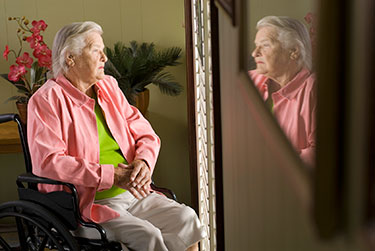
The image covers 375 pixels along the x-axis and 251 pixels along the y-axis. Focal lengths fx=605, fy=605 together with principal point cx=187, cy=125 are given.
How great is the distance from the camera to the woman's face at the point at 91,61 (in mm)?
2572

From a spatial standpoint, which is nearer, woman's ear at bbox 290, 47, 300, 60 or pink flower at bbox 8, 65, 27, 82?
woman's ear at bbox 290, 47, 300, 60

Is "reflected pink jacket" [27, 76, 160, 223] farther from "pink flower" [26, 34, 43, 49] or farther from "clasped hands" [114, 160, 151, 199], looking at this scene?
"pink flower" [26, 34, 43, 49]

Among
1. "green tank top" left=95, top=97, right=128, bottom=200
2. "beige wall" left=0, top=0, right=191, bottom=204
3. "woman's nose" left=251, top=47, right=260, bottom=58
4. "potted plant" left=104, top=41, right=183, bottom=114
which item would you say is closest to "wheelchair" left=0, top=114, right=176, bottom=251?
"green tank top" left=95, top=97, right=128, bottom=200

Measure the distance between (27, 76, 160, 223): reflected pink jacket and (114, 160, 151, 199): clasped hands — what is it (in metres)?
0.05

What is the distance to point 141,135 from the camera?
267cm

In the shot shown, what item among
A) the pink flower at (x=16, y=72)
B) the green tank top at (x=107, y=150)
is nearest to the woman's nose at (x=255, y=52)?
the green tank top at (x=107, y=150)

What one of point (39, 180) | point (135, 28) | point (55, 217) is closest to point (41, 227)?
point (55, 217)

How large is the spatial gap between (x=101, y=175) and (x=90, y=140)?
195 millimetres

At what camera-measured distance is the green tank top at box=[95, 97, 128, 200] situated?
8.25 ft

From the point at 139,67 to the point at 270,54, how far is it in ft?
10.2

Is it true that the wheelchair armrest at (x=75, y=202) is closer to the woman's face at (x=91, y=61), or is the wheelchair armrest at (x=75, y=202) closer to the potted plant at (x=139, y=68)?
the woman's face at (x=91, y=61)

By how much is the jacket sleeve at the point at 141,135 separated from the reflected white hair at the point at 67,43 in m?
0.25

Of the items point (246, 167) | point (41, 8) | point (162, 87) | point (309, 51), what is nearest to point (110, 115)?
point (162, 87)

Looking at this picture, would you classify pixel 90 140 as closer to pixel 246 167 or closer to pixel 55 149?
pixel 55 149
